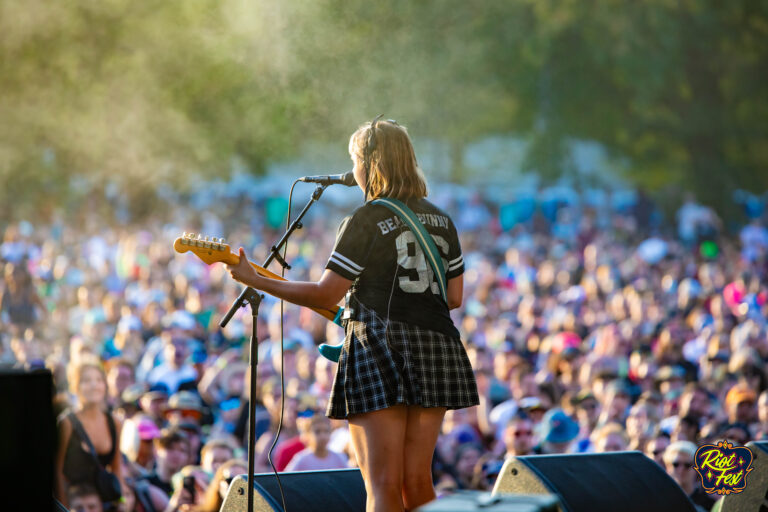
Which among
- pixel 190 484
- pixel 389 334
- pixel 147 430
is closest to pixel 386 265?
pixel 389 334

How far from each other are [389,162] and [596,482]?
4.95 ft

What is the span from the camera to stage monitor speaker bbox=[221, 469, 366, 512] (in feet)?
12.0

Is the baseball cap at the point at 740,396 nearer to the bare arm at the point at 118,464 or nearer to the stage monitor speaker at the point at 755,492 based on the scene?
the stage monitor speaker at the point at 755,492

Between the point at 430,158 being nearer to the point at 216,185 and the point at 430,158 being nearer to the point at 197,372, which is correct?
the point at 216,185

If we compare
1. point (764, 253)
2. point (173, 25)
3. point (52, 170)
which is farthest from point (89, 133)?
point (764, 253)

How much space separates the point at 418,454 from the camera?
3.09 metres

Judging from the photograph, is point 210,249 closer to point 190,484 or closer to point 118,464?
point 190,484

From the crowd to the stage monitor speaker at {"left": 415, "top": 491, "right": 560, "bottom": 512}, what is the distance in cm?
154

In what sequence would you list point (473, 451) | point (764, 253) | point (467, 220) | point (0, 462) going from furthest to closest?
point (467, 220) < point (764, 253) < point (473, 451) < point (0, 462)

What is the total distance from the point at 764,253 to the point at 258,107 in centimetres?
978

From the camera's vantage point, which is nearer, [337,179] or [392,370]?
[392,370]

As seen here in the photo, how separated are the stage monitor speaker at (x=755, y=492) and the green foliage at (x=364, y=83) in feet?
41.9

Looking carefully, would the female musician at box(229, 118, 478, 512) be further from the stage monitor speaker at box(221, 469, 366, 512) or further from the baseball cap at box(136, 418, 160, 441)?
the baseball cap at box(136, 418, 160, 441)

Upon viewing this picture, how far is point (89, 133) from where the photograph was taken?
20062 millimetres
